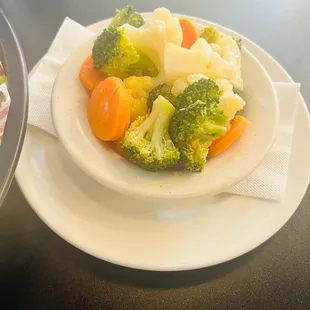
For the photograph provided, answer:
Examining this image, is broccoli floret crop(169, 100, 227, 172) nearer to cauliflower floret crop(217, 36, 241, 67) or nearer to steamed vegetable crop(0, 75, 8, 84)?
cauliflower floret crop(217, 36, 241, 67)

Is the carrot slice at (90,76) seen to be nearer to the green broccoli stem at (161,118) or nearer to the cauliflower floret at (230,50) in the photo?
the green broccoli stem at (161,118)

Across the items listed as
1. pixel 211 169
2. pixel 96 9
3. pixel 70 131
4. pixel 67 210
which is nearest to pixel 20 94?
pixel 70 131

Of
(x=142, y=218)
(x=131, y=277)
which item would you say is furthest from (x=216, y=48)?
(x=131, y=277)

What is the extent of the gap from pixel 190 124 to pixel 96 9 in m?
0.78

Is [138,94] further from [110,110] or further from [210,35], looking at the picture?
[210,35]

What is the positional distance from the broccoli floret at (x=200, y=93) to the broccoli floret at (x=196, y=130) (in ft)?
0.04

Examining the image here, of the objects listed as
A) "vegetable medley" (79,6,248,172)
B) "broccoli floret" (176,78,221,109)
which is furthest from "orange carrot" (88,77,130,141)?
"broccoli floret" (176,78,221,109)

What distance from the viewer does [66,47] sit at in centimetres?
112

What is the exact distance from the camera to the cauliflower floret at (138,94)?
0.85m

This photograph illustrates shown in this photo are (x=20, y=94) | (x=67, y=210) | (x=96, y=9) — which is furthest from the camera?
(x=96, y=9)

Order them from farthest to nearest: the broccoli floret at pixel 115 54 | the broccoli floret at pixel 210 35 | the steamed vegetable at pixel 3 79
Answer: the broccoli floret at pixel 210 35
the broccoli floret at pixel 115 54
the steamed vegetable at pixel 3 79

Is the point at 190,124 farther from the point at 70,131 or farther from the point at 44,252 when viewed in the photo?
the point at 44,252

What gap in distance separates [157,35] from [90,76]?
16cm

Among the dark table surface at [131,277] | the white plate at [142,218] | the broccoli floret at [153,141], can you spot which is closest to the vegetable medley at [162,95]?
the broccoli floret at [153,141]
